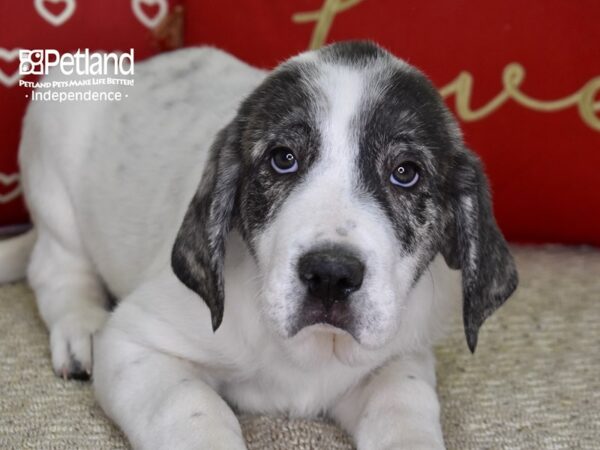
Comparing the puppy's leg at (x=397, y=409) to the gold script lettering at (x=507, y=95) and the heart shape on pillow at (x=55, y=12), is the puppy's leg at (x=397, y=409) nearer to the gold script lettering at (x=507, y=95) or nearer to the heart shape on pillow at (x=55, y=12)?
the gold script lettering at (x=507, y=95)

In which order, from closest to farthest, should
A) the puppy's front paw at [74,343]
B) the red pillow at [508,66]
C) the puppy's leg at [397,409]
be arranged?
the puppy's leg at [397,409] → the puppy's front paw at [74,343] → the red pillow at [508,66]

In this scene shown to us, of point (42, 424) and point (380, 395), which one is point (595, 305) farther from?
point (42, 424)

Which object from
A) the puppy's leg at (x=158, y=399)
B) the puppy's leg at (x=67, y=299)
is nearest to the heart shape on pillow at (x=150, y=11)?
the puppy's leg at (x=67, y=299)

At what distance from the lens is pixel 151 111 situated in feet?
12.1

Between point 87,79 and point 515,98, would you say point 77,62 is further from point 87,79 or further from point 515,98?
point 515,98

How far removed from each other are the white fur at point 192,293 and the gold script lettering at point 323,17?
0.48 metres

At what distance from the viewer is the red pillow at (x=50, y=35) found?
13.8 feet

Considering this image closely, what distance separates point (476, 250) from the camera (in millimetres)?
2783

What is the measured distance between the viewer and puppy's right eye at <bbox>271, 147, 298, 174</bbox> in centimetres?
265

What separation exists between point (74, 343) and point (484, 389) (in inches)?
51.6

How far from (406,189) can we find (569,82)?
167cm

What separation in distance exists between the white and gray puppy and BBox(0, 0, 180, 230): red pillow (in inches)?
51.8

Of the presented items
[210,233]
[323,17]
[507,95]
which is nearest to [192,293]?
[210,233]

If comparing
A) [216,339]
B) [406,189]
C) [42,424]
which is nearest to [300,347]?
[216,339]
